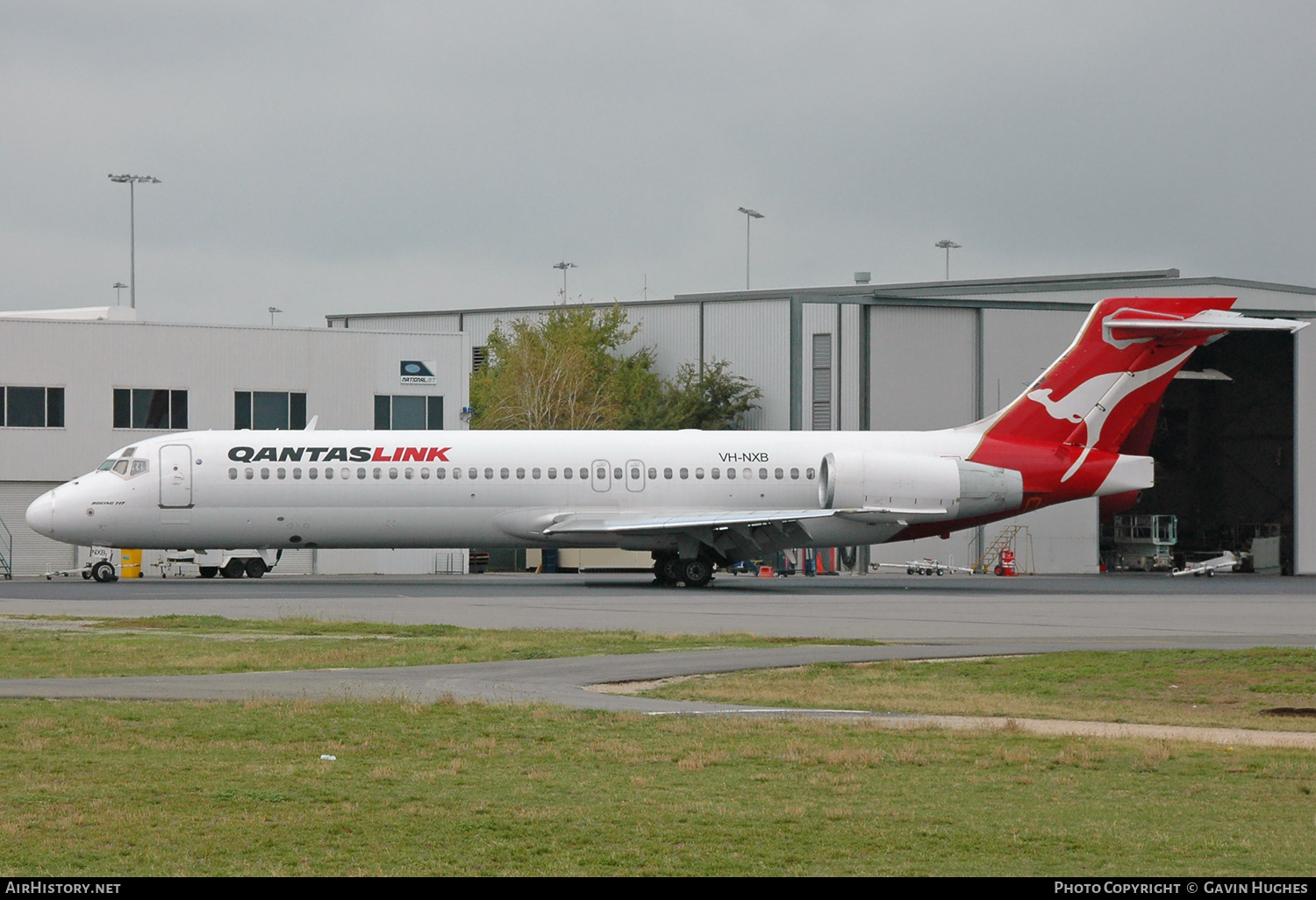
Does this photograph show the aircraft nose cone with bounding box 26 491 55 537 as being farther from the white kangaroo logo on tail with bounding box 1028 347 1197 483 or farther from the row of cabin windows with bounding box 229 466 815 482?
the white kangaroo logo on tail with bounding box 1028 347 1197 483

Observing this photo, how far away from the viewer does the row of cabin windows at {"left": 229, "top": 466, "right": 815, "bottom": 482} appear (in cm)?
3988

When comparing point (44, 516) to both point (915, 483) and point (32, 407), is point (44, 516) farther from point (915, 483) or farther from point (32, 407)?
point (915, 483)

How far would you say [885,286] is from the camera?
74812 mm

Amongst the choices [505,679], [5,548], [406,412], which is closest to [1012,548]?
[406,412]

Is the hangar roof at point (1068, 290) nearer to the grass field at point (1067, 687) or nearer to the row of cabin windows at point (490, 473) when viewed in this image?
the row of cabin windows at point (490, 473)

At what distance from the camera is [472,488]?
4062cm

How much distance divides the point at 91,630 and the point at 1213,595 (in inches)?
1064

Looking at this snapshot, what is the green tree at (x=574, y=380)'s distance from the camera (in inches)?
2923

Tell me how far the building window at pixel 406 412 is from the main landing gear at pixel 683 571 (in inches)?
626

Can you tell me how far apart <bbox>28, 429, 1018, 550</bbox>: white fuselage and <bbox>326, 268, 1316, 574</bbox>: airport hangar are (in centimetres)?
1340

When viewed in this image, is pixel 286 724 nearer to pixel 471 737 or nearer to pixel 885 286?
pixel 471 737

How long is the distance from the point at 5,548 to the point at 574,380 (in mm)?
32867

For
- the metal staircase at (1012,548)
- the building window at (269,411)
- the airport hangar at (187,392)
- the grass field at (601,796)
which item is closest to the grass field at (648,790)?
the grass field at (601,796)

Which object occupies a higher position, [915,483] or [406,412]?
[406,412]
